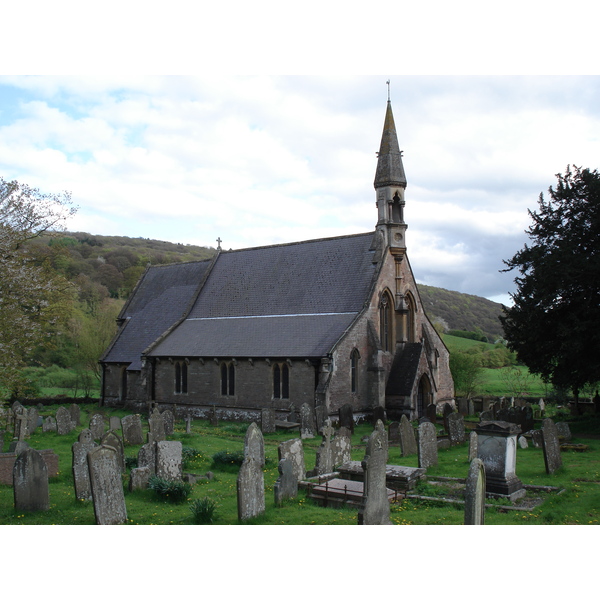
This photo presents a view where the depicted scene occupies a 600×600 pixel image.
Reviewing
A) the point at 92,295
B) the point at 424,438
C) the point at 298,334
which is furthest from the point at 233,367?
the point at 92,295

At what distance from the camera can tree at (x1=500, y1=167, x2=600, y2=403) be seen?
2200 cm

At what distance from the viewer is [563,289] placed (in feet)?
75.6

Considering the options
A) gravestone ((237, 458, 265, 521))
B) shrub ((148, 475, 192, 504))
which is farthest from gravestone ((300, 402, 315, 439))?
gravestone ((237, 458, 265, 521))

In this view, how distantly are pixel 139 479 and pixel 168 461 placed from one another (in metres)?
0.83

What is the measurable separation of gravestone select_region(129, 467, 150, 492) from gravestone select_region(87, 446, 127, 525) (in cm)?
274

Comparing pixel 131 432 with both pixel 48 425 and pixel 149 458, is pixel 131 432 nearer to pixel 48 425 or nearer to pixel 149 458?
pixel 48 425

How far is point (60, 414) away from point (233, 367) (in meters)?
9.32

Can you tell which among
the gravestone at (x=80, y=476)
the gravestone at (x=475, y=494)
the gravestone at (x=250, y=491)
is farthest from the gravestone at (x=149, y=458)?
the gravestone at (x=475, y=494)

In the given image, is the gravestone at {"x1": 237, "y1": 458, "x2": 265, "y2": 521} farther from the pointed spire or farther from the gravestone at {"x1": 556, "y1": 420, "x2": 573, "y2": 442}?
the pointed spire

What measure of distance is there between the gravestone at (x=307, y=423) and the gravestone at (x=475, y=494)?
47.5 feet

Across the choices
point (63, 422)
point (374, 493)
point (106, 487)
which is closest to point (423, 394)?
point (63, 422)

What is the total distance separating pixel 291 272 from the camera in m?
33.5

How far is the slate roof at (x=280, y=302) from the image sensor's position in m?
29.2

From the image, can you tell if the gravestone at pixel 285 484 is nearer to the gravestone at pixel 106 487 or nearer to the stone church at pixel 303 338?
the gravestone at pixel 106 487
